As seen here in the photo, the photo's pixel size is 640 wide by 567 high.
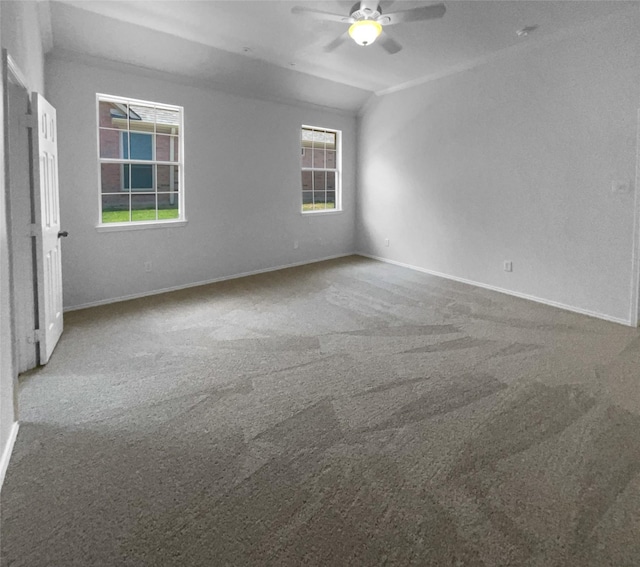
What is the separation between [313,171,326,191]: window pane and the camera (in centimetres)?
723

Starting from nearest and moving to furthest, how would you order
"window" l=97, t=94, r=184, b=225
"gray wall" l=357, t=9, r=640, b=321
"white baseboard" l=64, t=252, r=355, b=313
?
"gray wall" l=357, t=9, r=640, b=321, "white baseboard" l=64, t=252, r=355, b=313, "window" l=97, t=94, r=184, b=225

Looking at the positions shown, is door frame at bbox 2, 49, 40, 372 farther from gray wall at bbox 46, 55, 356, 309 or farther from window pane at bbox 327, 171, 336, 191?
window pane at bbox 327, 171, 336, 191

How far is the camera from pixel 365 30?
342 cm

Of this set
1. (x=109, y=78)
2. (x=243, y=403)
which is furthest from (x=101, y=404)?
(x=109, y=78)

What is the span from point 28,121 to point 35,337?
59.4 inches

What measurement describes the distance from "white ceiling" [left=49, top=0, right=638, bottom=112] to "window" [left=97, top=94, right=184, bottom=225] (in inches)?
24.8

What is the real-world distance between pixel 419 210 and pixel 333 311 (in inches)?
105

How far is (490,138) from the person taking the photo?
17.4 feet

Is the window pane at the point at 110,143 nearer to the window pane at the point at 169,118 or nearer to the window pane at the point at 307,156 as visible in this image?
the window pane at the point at 169,118

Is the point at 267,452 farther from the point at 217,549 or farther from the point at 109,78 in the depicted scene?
the point at 109,78

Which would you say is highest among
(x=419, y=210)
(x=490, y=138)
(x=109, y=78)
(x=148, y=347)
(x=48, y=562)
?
(x=109, y=78)

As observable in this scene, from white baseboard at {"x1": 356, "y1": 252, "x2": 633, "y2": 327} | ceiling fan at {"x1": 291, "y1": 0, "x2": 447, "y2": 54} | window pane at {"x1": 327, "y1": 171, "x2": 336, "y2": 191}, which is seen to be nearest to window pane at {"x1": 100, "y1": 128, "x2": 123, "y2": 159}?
window pane at {"x1": 327, "y1": 171, "x2": 336, "y2": 191}

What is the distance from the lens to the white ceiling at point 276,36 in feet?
12.5

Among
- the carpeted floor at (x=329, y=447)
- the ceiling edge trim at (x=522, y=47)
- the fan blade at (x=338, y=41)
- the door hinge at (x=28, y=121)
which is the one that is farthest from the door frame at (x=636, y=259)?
the door hinge at (x=28, y=121)
